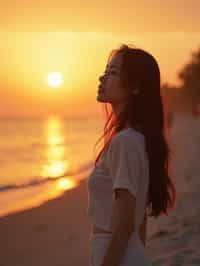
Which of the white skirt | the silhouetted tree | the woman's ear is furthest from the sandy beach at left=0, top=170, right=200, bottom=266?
the silhouetted tree

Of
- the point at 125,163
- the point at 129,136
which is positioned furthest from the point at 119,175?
the point at 129,136

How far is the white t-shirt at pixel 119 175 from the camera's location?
92.4 inches

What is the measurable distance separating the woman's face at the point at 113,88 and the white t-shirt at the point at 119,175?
0.16 meters

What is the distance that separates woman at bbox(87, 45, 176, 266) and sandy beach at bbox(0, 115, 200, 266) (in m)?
3.86

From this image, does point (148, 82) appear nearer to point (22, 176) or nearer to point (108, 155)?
point (108, 155)

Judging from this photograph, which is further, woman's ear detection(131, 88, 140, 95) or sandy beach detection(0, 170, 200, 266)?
sandy beach detection(0, 170, 200, 266)

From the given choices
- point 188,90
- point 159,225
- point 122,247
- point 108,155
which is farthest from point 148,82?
point 188,90

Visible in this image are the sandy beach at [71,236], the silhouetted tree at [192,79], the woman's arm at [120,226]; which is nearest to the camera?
the woman's arm at [120,226]

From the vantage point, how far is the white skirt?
94.3 inches

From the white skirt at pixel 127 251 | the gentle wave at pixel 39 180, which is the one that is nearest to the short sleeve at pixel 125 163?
the white skirt at pixel 127 251

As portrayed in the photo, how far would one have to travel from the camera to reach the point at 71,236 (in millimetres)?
9633

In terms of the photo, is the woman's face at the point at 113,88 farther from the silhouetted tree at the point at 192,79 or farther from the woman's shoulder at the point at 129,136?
the silhouetted tree at the point at 192,79

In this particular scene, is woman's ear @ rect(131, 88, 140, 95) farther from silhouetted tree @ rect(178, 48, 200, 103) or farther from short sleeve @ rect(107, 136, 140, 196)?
silhouetted tree @ rect(178, 48, 200, 103)

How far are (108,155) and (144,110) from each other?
25 cm
